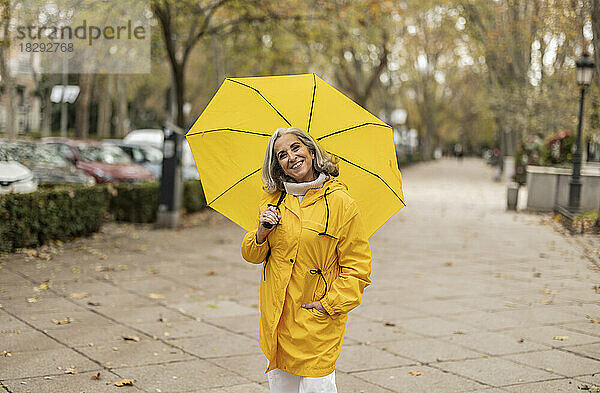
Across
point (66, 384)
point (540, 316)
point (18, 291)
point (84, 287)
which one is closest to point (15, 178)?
point (84, 287)

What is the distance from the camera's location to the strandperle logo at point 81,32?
1283 cm

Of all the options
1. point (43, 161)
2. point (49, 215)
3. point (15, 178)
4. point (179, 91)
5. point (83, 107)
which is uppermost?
point (179, 91)

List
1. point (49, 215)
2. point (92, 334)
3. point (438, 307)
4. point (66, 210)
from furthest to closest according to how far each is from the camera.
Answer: point (66, 210)
point (49, 215)
point (438, 307)
point (92, 334)

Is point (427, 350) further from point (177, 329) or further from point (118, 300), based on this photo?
point (118, 300)

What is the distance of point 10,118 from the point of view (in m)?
14.7

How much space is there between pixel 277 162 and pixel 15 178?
1020 cm

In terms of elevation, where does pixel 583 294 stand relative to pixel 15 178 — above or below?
below

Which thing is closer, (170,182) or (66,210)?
(66,210)

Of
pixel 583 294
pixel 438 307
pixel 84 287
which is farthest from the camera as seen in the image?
pixel 583 294

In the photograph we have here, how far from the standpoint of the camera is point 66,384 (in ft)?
15.7

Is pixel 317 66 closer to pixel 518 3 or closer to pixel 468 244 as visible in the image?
pixel 518 3

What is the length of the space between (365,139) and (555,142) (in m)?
21.4

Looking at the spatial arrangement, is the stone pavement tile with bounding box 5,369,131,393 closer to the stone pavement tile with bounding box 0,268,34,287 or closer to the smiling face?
the smiling face

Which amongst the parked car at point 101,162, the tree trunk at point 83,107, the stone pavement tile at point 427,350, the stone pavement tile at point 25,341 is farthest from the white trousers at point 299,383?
the tree trunk at point 83,107
